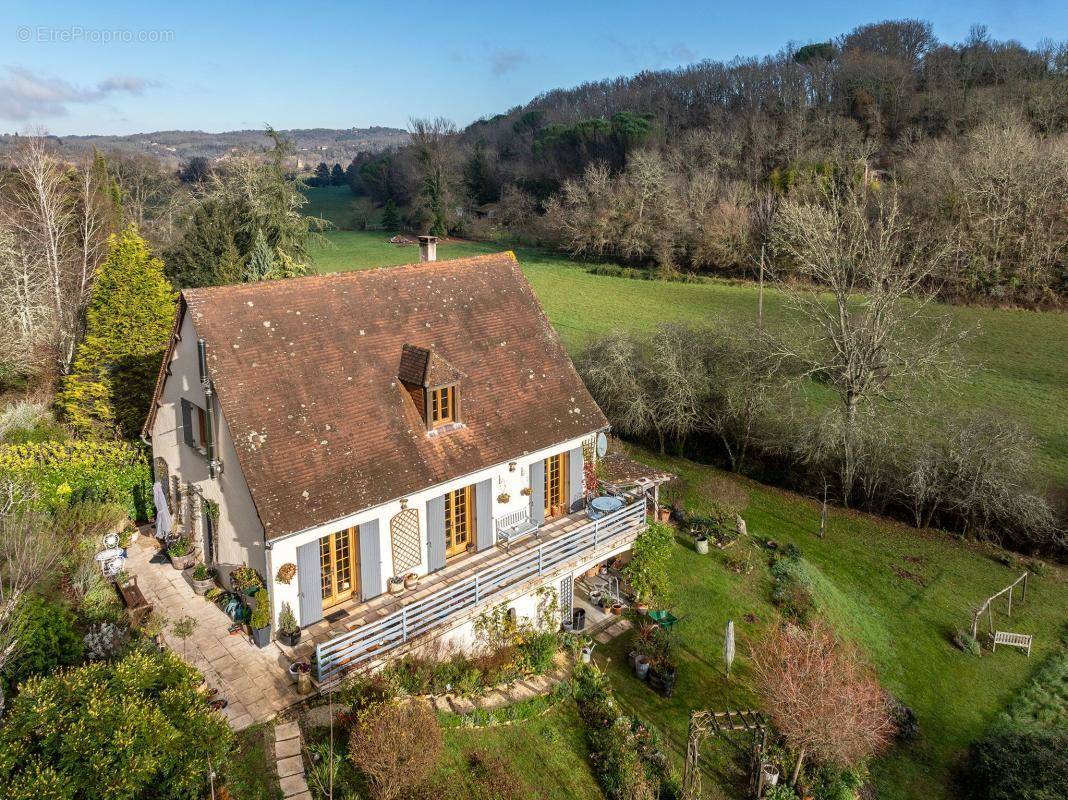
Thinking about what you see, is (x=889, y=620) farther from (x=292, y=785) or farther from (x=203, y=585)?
(x=203, y=585)

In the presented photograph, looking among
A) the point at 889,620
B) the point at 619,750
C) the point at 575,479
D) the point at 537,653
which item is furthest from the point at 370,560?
the point at 889,620

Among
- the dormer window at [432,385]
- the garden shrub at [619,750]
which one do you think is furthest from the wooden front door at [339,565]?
the garden shrub at [619,750]

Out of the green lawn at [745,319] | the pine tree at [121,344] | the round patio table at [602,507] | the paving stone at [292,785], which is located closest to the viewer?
the paving stone at [292,785]

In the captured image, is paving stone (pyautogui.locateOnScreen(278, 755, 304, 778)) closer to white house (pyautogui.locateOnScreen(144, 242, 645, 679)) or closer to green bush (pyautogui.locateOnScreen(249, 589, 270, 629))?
white house (pyautogui.locateOnScreen(144, 242, 645, 679))

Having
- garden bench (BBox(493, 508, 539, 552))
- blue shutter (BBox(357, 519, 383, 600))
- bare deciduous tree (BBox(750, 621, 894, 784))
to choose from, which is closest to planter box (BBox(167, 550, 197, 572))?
blue shutter (BBox(357, 519, 383, 600))

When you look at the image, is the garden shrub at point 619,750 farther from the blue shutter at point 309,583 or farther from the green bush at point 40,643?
the green bush at point 40,643
